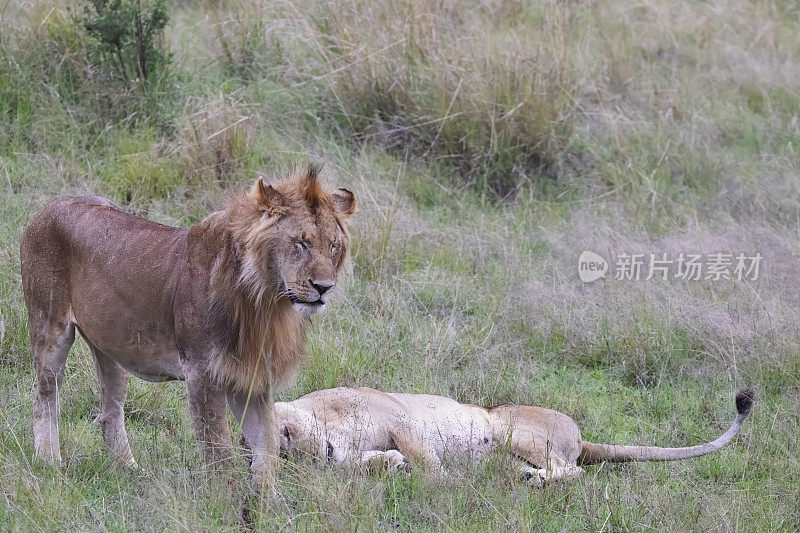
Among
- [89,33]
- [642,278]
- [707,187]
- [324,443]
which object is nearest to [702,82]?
[707,187]

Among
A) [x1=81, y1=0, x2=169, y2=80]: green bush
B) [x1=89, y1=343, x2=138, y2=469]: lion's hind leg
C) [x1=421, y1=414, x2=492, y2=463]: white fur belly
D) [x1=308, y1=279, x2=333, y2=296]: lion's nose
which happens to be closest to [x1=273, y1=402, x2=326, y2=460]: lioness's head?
[x1=421, y1=414, x2=492, y2=463]: white fur belly

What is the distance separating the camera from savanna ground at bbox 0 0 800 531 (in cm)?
388

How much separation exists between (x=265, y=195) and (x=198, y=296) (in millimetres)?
461

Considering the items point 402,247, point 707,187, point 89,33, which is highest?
point 89,33

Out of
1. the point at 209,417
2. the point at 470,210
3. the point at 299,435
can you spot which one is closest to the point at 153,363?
the point at 209,417

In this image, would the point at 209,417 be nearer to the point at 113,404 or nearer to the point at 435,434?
the point at 113,404

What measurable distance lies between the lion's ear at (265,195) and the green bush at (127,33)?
14.8 feet

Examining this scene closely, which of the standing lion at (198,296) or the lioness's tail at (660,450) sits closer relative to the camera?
the standing lion at (198,296)

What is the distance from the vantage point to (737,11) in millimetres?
11039

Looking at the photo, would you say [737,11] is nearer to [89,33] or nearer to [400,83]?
[400,83]

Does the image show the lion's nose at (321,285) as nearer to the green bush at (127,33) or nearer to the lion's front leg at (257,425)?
the lion's front leg at (257,425)

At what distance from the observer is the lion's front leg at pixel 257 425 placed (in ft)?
12.8

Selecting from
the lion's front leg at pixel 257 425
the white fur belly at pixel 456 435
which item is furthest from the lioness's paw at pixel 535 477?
the lion's front leg at pixel 257 425

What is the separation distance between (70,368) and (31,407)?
0.56m
